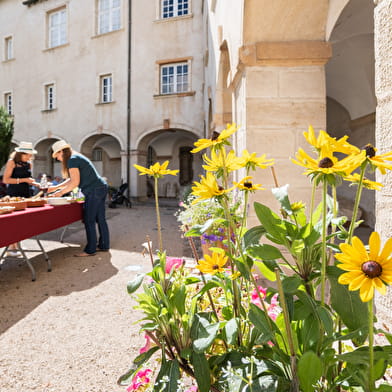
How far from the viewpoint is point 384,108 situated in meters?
1.16

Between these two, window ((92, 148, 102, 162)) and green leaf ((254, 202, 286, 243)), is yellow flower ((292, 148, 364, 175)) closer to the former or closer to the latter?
green leaf ((254, 202, 286, 243))

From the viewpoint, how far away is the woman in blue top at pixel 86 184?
4.00m

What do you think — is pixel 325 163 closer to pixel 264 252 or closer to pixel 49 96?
pixel 264 252

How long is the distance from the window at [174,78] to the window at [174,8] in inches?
81.7

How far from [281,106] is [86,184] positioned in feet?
9.42

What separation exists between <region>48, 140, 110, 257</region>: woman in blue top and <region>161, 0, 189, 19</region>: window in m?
10.5

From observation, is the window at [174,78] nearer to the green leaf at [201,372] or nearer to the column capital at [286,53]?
the column capital at [286,53]

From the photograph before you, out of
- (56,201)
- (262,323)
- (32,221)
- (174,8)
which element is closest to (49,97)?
(174,8)

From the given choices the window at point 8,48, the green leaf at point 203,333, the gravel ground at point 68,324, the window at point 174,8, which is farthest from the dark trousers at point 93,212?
the window at point 8,48

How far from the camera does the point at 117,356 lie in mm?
1939

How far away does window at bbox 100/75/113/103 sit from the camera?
1308cm

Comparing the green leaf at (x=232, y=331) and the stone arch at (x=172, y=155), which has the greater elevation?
the stone arch at (x=172, y=155)

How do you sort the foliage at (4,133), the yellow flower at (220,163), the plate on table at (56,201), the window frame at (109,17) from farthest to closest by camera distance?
1. the window frame at (109,17)
2. the foliage at (4,133)
3. the plate on table at (56,201)
4. the yellow flower at (220,163)

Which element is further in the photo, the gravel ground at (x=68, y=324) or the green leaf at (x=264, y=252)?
the gravel ground at (x=68, y=324)
